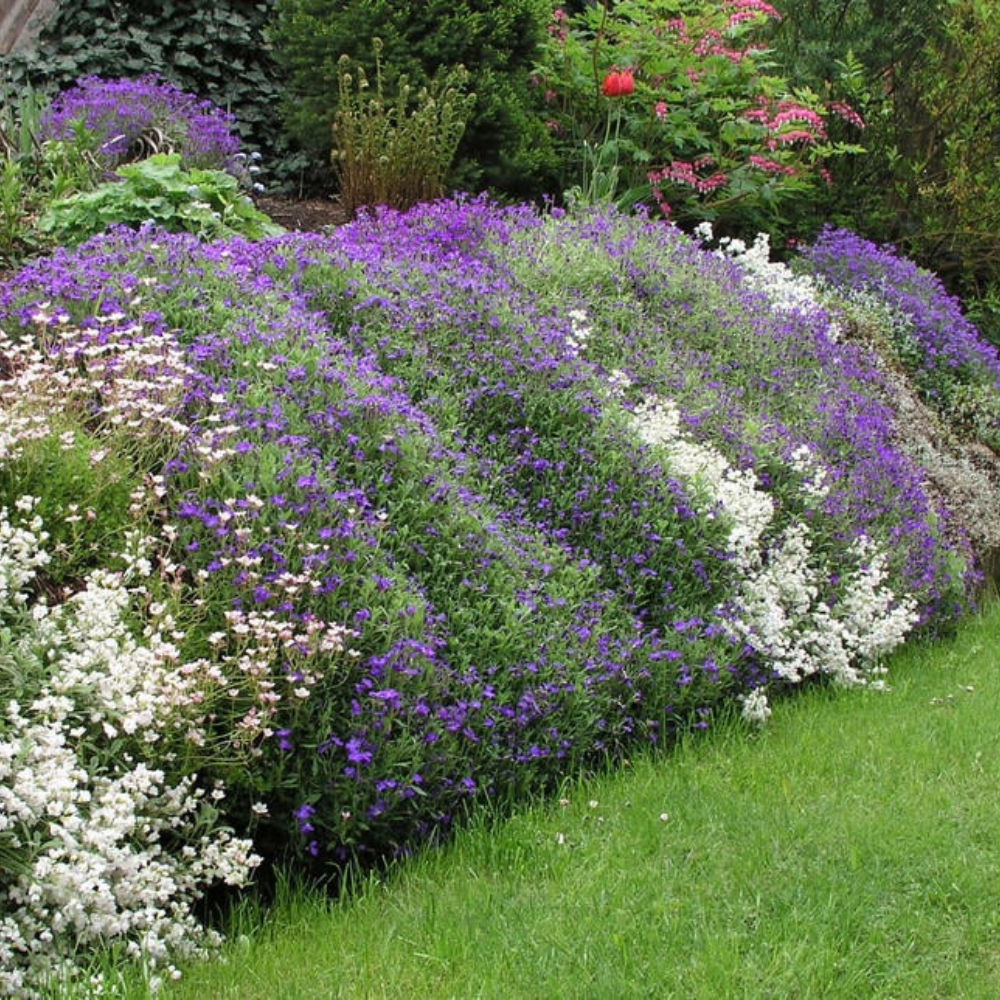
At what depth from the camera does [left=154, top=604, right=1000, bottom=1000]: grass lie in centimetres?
305

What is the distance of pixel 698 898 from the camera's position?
3418 millimetres

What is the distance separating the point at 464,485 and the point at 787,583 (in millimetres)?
1553

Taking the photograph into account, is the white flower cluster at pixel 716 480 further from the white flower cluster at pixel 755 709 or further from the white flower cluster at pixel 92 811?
the white flower cluster at pixel 92 811

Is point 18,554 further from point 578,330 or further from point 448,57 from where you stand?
point 448,57

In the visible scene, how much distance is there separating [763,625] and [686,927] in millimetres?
2008

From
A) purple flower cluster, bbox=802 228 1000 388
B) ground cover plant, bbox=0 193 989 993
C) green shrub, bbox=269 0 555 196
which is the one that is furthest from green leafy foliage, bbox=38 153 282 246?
purple flower cluster, bbox=802 228 1000 388

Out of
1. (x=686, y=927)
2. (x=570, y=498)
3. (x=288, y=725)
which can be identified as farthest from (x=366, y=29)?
(x=686, y=927)

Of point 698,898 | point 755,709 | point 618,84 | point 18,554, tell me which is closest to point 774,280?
point 618,84

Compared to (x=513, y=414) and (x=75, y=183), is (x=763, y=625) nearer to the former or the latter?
(x=513, y=414)

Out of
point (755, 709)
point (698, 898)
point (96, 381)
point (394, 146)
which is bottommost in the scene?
point (755, 709)

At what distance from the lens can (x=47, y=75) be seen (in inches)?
391

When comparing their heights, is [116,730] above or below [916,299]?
below

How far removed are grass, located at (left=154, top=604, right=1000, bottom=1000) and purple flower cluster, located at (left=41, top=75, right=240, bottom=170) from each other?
514cm

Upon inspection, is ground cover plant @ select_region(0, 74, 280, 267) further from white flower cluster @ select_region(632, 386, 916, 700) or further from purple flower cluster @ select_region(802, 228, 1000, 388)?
purple flower cluster @ select_region(802, 228, 1000, 388)
